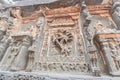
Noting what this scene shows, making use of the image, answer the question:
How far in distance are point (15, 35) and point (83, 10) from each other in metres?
1.83

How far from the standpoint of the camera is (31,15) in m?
3.71

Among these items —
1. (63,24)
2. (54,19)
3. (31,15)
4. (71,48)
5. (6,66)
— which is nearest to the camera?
(6,66)

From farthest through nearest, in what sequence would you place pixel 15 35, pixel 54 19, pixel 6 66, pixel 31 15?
pixel 31 15, pixel 54 19, pixel 15 35, pixel 6 66

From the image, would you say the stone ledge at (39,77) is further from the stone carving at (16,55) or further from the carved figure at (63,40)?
the carved figure at (63,40)

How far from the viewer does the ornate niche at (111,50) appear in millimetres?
1968

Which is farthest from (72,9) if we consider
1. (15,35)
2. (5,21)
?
(5,21)

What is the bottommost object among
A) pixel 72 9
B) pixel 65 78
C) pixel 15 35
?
pixel 65 78

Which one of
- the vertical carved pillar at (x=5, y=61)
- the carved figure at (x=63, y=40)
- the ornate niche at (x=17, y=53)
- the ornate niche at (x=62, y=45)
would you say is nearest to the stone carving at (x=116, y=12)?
the ornate niche at (x=62, y=45)

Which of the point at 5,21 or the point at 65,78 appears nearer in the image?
the point at 65,78

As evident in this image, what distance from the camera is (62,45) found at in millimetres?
2770

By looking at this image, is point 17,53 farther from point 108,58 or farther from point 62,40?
point 108,58

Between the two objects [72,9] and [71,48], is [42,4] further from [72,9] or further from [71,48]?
[71,48]

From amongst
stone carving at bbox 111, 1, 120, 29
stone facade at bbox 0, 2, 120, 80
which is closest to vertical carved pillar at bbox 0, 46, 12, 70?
stone facade at bbox 0, 2, 120, 80

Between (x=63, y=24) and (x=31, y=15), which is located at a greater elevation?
(x=31, y=15)
